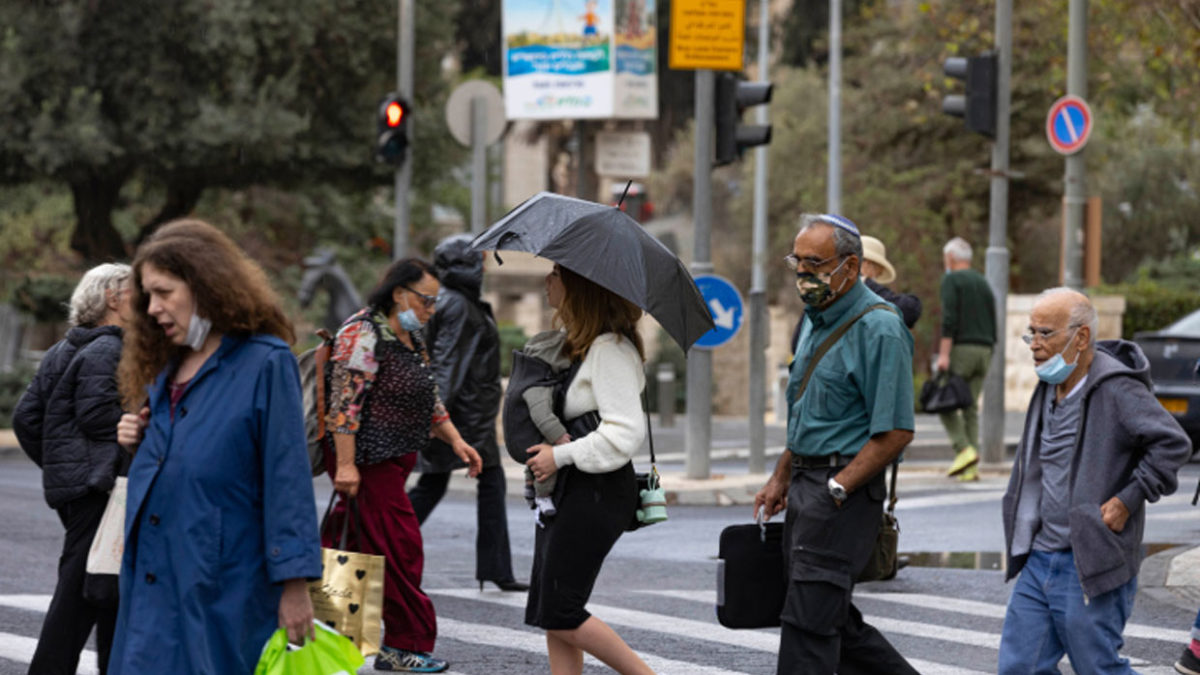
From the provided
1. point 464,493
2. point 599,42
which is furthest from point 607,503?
point 599,42

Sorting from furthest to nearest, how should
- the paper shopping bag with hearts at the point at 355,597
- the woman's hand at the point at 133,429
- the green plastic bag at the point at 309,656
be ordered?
the paper shopping bag with hearts at the point at 355,597 → the woman's hand at the point at 133,429 → the green plastic bag at the point at 309,656

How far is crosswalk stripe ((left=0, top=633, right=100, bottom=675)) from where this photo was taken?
7961 mm

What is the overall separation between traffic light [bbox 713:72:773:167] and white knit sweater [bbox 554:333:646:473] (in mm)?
9433

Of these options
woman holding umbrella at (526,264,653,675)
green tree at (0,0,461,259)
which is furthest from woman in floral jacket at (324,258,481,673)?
green tree at (0,0,461,259)

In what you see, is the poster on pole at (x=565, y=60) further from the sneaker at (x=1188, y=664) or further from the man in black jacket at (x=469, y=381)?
the sneaker at (x=1188, y=664)

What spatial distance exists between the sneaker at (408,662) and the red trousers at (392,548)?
0.08 feet

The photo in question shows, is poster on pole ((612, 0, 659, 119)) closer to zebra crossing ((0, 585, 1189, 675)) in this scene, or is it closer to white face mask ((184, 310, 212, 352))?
zebra crossing ((0, 585, 1189, 675))

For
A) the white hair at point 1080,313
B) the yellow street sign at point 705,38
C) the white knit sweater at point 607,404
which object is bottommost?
the white knit sweater at point 607,404

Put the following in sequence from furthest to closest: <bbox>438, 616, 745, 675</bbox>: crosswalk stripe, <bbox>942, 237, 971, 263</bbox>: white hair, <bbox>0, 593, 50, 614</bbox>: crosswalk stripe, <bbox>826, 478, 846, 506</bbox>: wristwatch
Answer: <bbox>942, 237, 971, 263</bbox>: white hair
<bbox>0, 593, 50, 614</bbox>: crosswalk stripe
<bbox>438, 616, 745, 675</bbox>: crosswalk stripe
<bbox>826, 478, 846, 506</bbox>: wristwatch

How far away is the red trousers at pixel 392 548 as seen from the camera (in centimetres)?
786

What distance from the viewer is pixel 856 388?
19.5ft

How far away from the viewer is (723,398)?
2930 cm

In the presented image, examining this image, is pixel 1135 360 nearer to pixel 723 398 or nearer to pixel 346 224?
pixel 723 398

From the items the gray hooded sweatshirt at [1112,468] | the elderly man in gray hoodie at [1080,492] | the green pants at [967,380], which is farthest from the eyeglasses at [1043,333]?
the green pants at [967,380]
